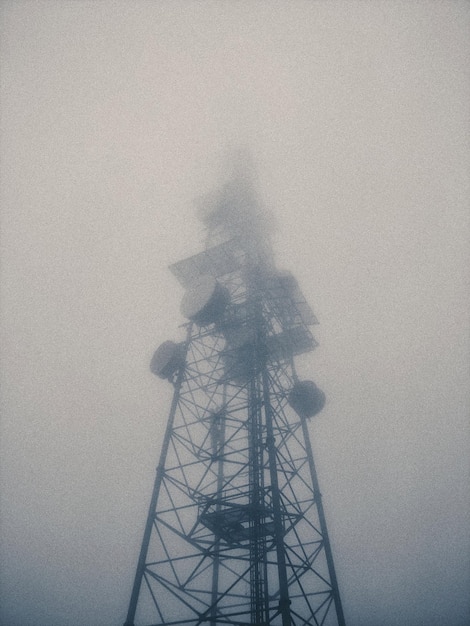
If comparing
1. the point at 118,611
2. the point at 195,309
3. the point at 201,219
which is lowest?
the point at 118,611

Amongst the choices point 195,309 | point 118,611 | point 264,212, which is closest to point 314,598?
point 118,611

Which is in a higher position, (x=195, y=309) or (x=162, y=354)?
(x=195, y=309)

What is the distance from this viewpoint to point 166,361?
10.8m

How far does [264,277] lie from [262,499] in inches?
271

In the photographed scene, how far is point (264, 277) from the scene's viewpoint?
1253cm

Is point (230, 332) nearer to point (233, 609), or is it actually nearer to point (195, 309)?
point (195, 309)

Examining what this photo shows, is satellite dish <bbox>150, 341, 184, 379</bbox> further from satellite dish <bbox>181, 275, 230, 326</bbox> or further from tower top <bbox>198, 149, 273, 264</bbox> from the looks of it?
tower top <bbox>198, 149, 273, 264</bbox>

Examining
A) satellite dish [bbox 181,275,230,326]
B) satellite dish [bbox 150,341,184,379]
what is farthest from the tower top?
satellite dish [bbox 150,341,184,379]

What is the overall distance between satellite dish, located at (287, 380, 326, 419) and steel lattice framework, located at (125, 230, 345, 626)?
1.32ft

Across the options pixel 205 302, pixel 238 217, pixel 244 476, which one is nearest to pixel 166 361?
pixel 205 302

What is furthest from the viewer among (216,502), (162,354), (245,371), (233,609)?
(233,609)

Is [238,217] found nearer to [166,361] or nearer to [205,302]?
[205,302]

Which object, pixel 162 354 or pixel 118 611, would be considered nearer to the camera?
pixel 162 354

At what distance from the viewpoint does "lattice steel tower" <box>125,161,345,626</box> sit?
8.34m
